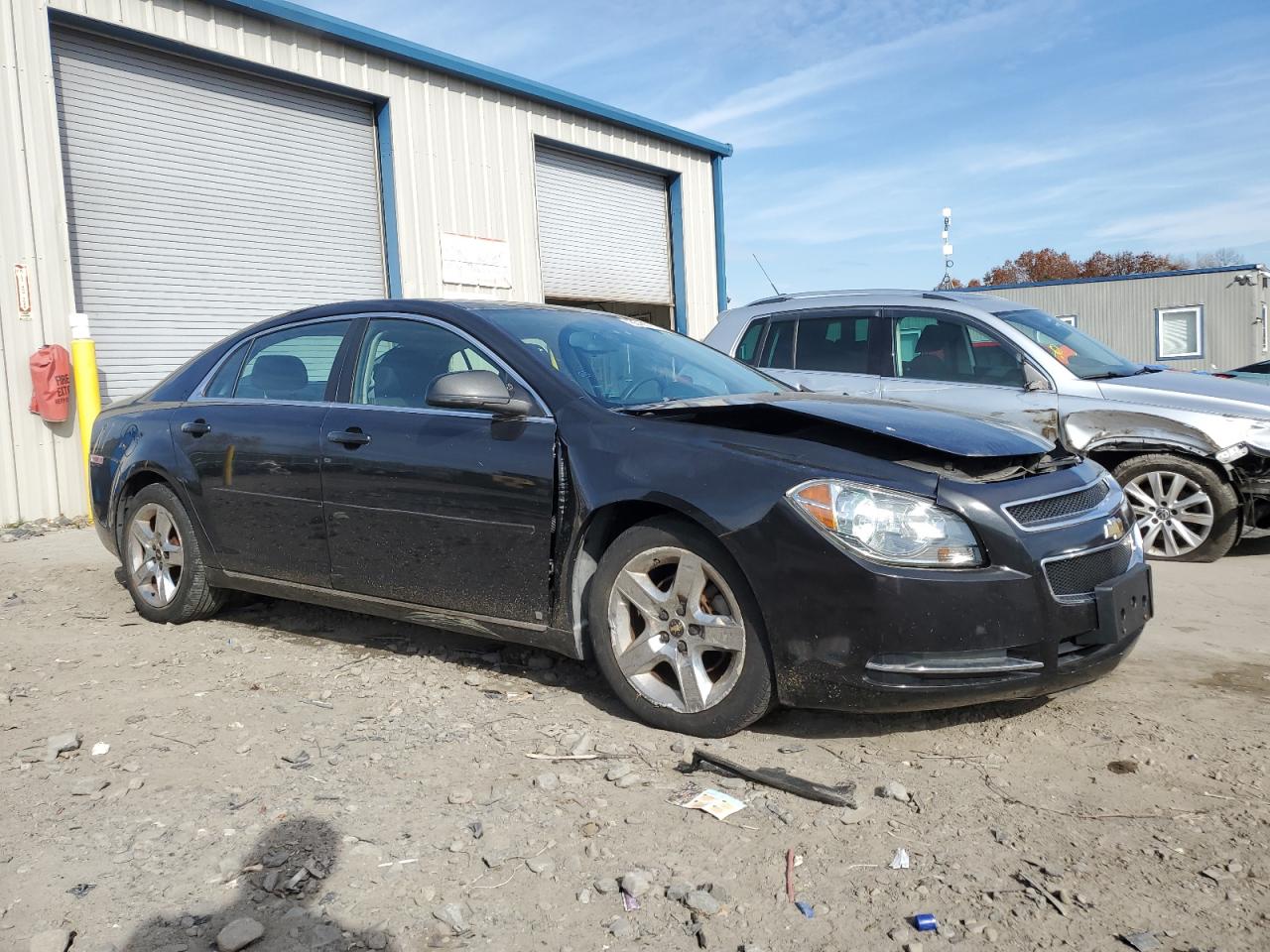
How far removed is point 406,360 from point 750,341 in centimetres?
415

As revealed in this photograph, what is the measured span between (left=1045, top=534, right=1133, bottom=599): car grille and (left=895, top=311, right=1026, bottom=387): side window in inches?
146

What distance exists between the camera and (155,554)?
→ 5.38 metres

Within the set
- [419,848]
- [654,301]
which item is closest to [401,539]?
[419,848]

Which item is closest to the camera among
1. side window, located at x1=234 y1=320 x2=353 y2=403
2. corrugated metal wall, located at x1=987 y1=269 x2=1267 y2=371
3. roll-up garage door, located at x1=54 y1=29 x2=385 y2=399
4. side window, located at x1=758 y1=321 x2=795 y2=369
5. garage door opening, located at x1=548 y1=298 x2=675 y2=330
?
side window, located at x1=234 y1=320 x2=353 y2=403

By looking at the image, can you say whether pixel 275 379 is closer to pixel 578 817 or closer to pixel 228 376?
pixel 228 376

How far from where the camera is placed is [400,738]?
3670mm

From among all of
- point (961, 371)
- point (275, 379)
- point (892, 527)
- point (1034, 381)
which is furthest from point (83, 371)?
point (892, 527)

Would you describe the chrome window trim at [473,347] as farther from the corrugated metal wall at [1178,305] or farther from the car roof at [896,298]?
the corrugated metal wall at [1178,305]

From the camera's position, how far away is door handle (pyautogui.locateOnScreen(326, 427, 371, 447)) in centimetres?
437

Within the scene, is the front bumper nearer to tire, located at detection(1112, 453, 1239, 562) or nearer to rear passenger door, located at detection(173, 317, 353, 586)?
rear passenger door, located at detection(173, 317, 353, 586)

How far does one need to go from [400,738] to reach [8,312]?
734 cm

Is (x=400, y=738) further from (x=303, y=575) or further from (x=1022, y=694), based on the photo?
(x=1022, y=694)

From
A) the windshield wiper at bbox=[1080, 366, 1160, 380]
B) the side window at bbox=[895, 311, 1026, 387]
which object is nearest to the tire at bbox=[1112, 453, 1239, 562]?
the windshield wiper at bbox=[1080, 366, 1160, 380]

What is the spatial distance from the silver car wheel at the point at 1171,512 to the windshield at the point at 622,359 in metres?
3.17
